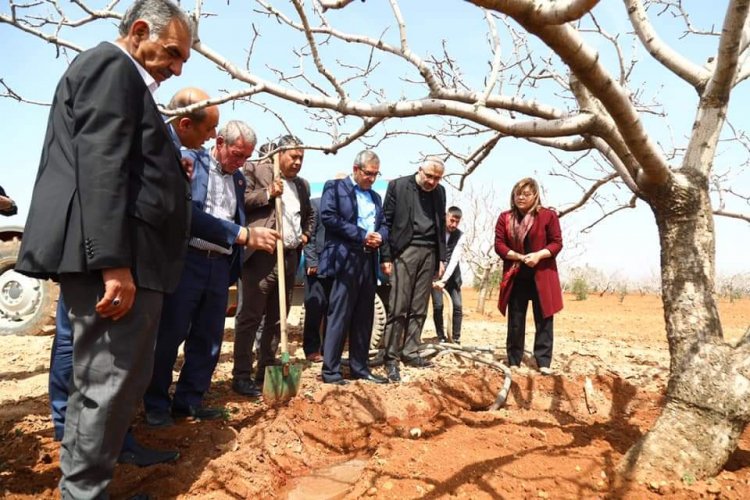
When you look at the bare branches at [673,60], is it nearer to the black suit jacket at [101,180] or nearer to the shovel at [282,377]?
the black suit jacket at [101,180]

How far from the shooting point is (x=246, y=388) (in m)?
3.61

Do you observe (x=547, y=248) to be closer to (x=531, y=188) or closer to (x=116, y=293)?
(x=531, y=188)

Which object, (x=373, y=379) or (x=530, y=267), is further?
(x=530, y=267)

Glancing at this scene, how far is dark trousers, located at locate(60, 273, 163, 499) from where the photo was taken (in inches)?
69.7

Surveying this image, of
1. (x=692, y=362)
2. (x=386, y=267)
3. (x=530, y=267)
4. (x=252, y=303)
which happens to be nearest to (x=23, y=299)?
(x=252, y=303)

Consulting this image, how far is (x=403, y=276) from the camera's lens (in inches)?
176

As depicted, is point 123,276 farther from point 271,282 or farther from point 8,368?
point 8,368

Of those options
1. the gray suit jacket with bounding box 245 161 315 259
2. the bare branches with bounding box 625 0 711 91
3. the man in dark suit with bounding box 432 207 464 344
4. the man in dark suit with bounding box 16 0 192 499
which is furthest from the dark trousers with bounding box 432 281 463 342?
the man in dark suit with bounding box 16 0 192 499

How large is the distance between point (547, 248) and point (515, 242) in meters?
0.28

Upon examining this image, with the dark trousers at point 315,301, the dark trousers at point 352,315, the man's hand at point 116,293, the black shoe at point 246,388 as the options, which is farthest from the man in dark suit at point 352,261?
the man's hand at point 116,293

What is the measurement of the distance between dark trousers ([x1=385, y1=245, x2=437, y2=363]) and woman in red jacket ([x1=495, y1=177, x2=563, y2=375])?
65 cm

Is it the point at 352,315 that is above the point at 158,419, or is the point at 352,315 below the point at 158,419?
above

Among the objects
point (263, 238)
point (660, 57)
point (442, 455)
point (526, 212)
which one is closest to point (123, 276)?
point (263, 238)

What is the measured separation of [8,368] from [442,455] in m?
3.87
